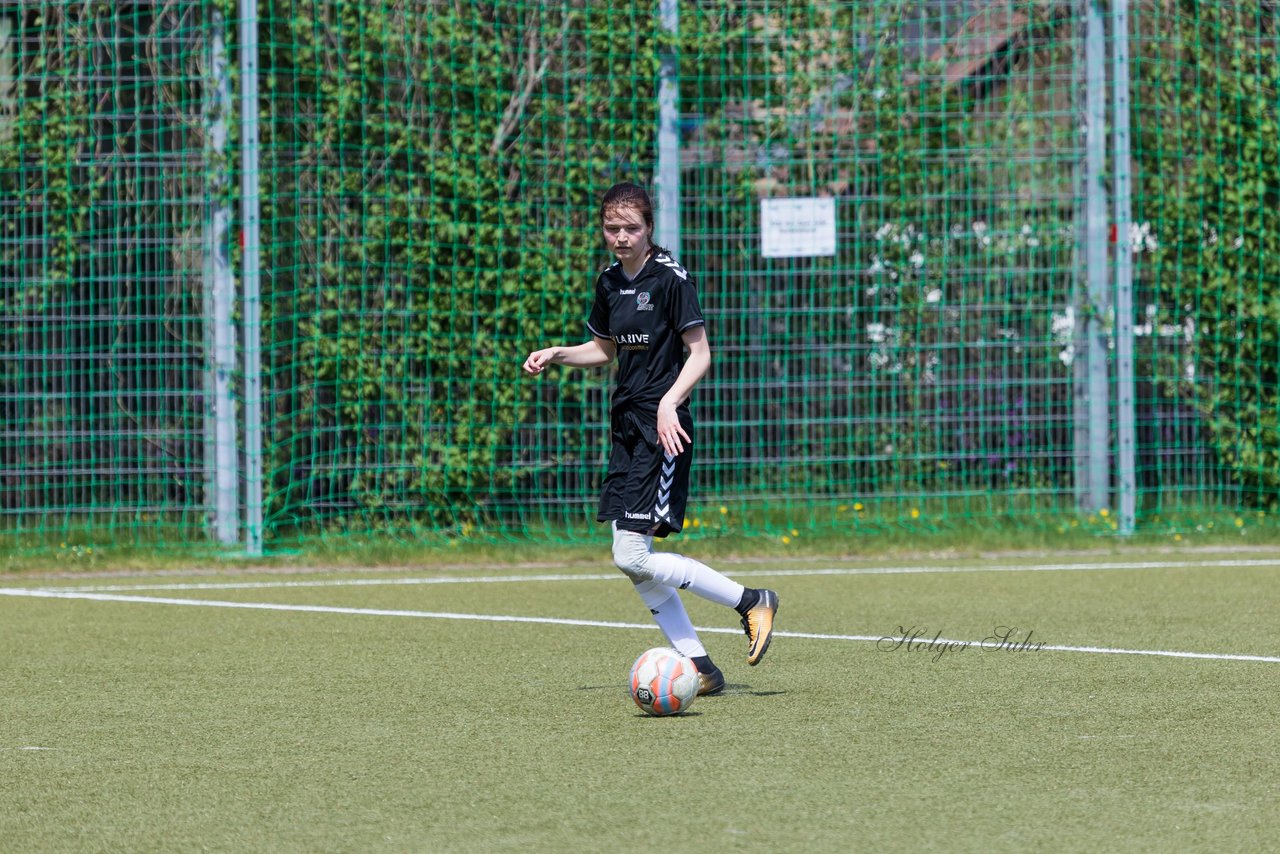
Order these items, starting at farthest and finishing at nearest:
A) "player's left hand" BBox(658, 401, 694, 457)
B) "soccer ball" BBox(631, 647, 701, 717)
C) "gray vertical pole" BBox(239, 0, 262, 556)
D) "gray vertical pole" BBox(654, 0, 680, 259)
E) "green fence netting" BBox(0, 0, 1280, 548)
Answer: "gray vertical pole" BBox(654, 0, 680, 259) < "green fence netting" BBox(0, 0, 1280, 548) < "gray vertical pole" BBox(239, 0, 262, 556) < "player's left hand" BBox(658, 401, 694, 457) < "soccer ball" BBox(631, 647, 701, 717)

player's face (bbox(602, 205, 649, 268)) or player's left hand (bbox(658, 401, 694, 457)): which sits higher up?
player's face (bbox(602, 205, 649, 268))

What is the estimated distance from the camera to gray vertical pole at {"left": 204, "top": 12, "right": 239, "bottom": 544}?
11.2 meters

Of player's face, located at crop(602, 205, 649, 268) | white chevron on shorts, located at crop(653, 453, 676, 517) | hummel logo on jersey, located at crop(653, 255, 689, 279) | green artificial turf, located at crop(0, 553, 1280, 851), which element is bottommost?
green artificial turf, located at crop(0, 553, 1280, 851)

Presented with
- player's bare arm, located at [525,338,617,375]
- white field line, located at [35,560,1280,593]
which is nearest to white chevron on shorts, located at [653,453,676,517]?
player's bare arm, located at [525,338,617,375]

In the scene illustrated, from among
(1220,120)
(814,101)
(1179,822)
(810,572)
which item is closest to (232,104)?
(814,101)

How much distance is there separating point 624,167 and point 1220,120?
398 centimetres

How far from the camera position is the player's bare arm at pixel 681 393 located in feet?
19.9

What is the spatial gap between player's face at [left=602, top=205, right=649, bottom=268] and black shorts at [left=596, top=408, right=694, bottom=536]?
56 centimetres

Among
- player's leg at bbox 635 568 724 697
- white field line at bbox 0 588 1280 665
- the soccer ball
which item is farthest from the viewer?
white field line at bbox 0 588 1280 665

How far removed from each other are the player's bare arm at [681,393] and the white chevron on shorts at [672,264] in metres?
0.22

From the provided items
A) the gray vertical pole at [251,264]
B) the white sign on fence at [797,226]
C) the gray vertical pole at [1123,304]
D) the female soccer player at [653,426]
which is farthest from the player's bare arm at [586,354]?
the gray vertical pole at [1123,304]

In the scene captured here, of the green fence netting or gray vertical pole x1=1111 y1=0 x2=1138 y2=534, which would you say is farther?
gray vertical pole x1=1111 y1=0 x2=1138 y2=534

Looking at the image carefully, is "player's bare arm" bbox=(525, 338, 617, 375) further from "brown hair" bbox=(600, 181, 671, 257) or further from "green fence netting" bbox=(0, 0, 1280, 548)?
"green fence netting" bbox=(0, 0, 1280, 548)

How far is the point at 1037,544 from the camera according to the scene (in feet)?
37.7
